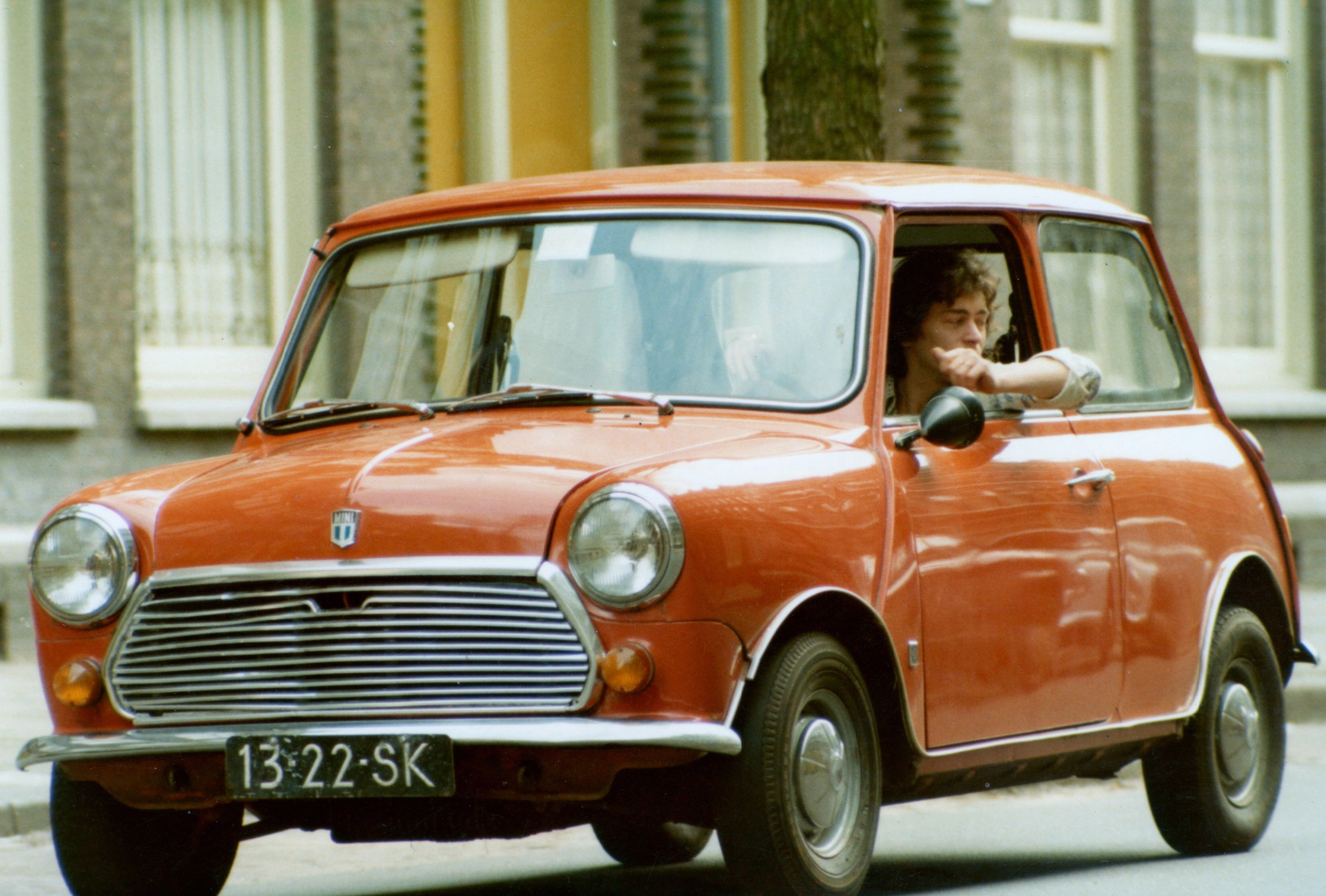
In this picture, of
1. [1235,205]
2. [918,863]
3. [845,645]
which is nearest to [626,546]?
[845,645]

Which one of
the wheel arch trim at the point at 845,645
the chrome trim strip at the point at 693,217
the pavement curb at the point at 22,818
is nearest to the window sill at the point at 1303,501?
the pavement curb at the point at 22,818

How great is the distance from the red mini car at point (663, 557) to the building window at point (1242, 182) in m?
12.9

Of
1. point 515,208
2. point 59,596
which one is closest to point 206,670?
point 59,596

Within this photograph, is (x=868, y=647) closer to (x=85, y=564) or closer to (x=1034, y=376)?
(x=1034, y=376)

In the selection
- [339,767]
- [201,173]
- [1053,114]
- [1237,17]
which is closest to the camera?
[339,767]

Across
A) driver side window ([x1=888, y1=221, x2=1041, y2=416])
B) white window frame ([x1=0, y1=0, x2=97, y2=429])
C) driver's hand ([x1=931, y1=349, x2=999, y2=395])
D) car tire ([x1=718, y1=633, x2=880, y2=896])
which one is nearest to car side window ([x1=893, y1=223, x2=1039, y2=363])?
driver side window ([x1=888, y1=221, x2=1041, y2=416])

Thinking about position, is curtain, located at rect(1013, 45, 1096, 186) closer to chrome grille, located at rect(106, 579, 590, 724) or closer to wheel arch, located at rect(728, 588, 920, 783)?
wheel arch, located at rect(728, 588, 920, 783)

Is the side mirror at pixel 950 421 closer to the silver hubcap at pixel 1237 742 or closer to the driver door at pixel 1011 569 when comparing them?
the driver door at pixel 1011 569

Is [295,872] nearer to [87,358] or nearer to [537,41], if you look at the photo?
[87,358]

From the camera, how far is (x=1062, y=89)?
1914 cm

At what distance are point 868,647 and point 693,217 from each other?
4.10 feet

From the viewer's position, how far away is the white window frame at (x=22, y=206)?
13.2 m

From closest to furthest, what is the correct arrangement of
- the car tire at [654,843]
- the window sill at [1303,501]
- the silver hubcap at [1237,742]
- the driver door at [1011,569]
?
the driver door at [1011,569], the car tire at [654,843], the silver hubcap at [1237,742], the window sill at [1303,501]

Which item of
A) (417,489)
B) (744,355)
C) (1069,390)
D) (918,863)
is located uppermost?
(744,355)
